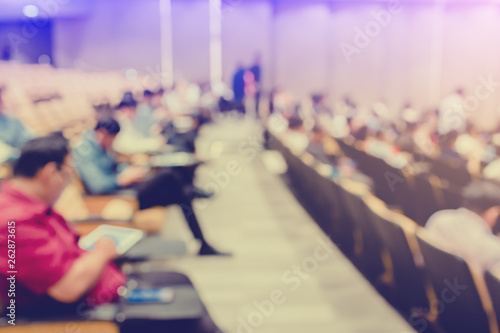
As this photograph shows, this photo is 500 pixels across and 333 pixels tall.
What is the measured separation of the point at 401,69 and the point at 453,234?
1104 cm

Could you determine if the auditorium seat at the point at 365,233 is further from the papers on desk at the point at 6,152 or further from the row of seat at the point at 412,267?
the papers on desk at the point at 6,152

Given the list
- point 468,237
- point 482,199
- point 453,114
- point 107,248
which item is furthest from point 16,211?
point 453,114

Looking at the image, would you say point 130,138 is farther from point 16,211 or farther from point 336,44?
point 336,44

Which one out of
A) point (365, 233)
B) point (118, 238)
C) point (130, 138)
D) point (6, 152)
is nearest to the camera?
point (118, 238)

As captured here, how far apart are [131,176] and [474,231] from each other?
104 inches

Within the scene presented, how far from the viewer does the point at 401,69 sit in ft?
41.8

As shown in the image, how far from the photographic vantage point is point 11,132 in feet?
17.0

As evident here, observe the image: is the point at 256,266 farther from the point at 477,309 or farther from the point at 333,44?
the point at 333,44

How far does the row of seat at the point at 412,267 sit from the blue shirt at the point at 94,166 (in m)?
1.45

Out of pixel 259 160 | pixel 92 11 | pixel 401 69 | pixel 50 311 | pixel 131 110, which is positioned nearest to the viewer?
pixel 50 311

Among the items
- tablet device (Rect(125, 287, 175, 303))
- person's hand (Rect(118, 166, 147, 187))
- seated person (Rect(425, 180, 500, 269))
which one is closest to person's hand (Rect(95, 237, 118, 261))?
tablet device (Rect(125, 287, 175, 303))

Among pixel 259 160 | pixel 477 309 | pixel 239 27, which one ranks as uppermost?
pixel 239 27

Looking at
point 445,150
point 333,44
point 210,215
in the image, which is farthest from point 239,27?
point 210,215

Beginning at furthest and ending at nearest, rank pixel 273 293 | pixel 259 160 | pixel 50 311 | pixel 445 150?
pixel 259 160, pixel 445 150, pixel 273 293, pixel 50 311
